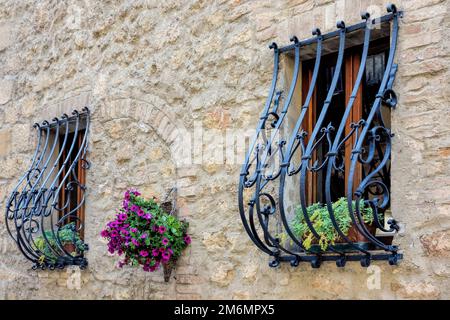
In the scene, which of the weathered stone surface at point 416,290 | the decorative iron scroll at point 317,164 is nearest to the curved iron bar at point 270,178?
the decorative iron scroll at point 317,164

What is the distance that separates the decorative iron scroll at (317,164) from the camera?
3.38 meters

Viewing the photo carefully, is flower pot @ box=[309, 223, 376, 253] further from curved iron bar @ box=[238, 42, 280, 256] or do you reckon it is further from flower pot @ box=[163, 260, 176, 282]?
flower pot @ box=[163, 260, 176, 282]

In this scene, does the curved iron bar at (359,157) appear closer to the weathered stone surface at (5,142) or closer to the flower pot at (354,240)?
the flower pot at (354,240)

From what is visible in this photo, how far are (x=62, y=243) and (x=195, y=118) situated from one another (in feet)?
5.16

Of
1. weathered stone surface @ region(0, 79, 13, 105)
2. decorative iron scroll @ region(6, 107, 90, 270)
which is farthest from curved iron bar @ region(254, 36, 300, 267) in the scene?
weathered stone surface @ region(0, 79, 13, 105)

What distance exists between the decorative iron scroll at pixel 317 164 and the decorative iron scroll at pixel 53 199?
1.70 meters

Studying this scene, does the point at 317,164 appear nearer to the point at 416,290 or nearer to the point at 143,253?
the point at 416,290

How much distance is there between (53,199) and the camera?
5.53 m

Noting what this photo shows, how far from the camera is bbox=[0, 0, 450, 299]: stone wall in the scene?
3.31 m

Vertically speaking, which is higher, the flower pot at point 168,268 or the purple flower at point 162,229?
the purple flower at point 162,229

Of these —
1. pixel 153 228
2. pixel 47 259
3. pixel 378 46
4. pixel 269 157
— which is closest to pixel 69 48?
pixel 47 259

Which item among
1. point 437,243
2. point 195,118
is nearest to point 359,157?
point 437,243

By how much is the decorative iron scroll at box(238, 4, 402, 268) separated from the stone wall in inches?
2.6

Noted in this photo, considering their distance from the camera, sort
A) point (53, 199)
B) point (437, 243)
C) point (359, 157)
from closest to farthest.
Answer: point (437, 243)
point (359, 157)
point (53, 199)
